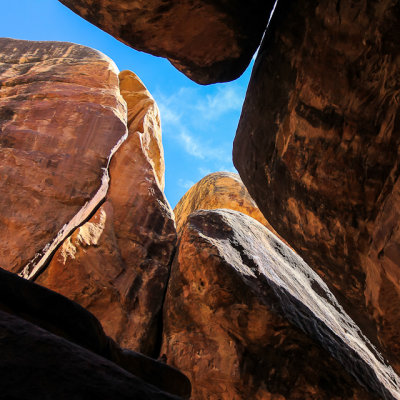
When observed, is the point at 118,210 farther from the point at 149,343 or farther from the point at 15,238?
the point at 149,343

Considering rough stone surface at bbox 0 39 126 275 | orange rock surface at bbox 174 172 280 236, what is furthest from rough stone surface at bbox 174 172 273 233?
rough stone surface at bbox 0 39 126 275

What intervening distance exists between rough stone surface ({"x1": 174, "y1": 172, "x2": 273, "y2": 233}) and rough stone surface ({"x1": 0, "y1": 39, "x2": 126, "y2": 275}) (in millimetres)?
8377

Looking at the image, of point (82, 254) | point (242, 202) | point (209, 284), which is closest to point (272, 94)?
point (209, 284)

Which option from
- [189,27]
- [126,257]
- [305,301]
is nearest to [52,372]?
[189,27]

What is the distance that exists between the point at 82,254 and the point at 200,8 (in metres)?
6.30

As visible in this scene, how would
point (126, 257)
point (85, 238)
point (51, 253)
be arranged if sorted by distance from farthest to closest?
point (126, 257), point (85, 238), point (51, 253)

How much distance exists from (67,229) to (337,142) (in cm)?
671

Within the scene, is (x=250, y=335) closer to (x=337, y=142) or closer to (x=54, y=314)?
(x=337, y=142)

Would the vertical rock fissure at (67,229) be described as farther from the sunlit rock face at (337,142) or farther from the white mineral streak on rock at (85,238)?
the sunlit rock face at (337,142)

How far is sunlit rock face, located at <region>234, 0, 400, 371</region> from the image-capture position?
3.26m

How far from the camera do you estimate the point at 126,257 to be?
30.4 feet

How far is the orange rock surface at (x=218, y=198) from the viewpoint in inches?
766

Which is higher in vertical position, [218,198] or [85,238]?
[85,238]

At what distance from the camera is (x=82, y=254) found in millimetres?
8430
